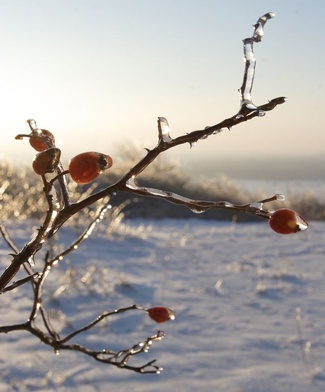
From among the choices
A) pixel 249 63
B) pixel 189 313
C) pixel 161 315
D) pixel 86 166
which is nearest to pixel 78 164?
pixel 86 166

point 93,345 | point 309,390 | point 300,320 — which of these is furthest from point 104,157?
point 300,320

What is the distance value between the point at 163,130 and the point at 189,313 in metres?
3.57

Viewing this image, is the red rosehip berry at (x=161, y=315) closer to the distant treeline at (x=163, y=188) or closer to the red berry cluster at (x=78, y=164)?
the red berry cluster at (x=78, y=164)

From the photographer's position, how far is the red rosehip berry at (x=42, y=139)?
92 centimetres

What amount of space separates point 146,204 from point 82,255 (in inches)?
181

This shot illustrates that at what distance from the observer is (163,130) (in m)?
0.91

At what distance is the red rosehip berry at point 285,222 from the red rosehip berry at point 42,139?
39cm

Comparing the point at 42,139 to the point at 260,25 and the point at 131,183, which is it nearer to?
the point at 131,183

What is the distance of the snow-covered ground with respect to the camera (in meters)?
3.11

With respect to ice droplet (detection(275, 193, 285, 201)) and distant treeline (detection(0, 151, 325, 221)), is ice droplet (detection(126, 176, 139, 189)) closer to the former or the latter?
ice droplet (detection(275, 193, 285, 201))

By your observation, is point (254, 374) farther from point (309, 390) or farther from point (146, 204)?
point (146, 204)

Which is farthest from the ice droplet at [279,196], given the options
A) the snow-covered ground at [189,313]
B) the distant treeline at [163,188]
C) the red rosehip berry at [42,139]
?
the distant treeline at [163,188]

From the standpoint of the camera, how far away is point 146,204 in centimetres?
1040

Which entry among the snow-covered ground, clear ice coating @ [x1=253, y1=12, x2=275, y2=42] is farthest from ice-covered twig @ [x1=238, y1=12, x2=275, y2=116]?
the snow-covered ground
